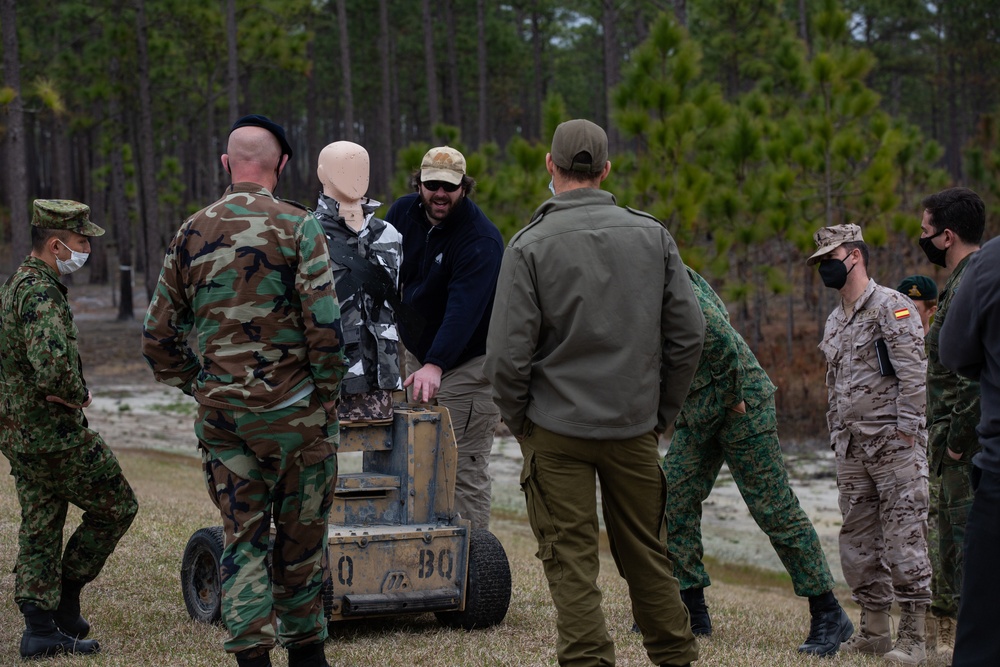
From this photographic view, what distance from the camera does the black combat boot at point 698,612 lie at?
5.95 meters

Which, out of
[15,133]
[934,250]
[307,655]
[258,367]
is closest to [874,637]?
[934,250]

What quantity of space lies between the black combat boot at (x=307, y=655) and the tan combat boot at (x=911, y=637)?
314 cm

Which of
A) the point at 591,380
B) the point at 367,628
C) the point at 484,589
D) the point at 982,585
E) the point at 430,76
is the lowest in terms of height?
the point at 367,628

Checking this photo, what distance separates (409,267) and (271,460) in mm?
2409

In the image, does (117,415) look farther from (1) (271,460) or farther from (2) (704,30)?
(2) (704,30)

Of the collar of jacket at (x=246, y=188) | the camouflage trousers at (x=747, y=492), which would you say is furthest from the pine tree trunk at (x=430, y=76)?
the collar of jacket at (x=246, y=188)

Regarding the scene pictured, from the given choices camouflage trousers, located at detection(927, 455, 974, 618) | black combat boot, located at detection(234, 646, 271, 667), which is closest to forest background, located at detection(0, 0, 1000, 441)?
camouflage trousers, located at detection(927, 455, 974, 618)

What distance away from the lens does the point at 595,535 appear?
401 cm

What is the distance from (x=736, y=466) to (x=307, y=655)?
2.56m

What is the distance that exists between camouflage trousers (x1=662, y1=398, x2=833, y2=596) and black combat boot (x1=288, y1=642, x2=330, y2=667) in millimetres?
2137

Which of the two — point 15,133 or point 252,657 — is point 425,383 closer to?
point 252,657

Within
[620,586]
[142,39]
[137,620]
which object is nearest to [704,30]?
[142,39]

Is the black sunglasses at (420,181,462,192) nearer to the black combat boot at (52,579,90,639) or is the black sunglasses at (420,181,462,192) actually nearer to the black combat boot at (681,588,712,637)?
the black combat boot at (681,588,712,637)

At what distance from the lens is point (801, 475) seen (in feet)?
45.8
